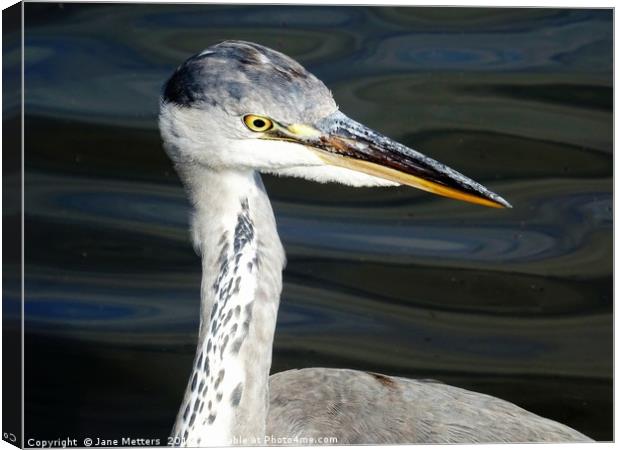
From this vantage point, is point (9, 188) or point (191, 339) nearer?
point (9, 188)

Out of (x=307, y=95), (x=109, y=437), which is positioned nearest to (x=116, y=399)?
(x=109, y=437)

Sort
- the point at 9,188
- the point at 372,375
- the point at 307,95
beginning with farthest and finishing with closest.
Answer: the point at 372,375
the point at 9,188
the point at 307,95

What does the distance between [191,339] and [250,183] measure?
2.53 feet

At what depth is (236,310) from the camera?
296 cm

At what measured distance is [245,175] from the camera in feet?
9.80

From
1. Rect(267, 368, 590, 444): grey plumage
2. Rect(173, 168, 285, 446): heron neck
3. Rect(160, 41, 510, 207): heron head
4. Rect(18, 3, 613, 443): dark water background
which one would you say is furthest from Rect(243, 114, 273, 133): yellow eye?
Rect(267, 368, 590, 444): grey plumage

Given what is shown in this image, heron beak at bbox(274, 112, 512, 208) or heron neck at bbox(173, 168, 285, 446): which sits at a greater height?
heron beak at bbox(274, 112, 512, 208)

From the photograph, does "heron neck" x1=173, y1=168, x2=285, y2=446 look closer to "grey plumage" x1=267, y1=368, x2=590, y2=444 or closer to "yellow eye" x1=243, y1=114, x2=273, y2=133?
"yellow eye" x1=243, y1=114, x2=273, y2=133

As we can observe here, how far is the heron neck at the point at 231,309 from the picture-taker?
297cm

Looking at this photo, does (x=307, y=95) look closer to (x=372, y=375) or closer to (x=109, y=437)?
(x=372, y=375)

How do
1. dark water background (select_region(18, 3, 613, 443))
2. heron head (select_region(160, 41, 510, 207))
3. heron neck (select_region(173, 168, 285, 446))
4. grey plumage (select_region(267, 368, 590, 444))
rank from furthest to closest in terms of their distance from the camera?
dark water background (select_region(18, 3, 613, 443)) < grey plumage (select_region(267, 368, 590, 444)) < heron neck (select_region(173, 168, 285, 446)) < heron head (select_region(160, 41, 510, 207))

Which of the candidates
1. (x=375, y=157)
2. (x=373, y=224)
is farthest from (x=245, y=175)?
(x=373, y=224)

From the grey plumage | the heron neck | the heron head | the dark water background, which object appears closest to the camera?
the heron head

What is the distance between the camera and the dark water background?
339cm
